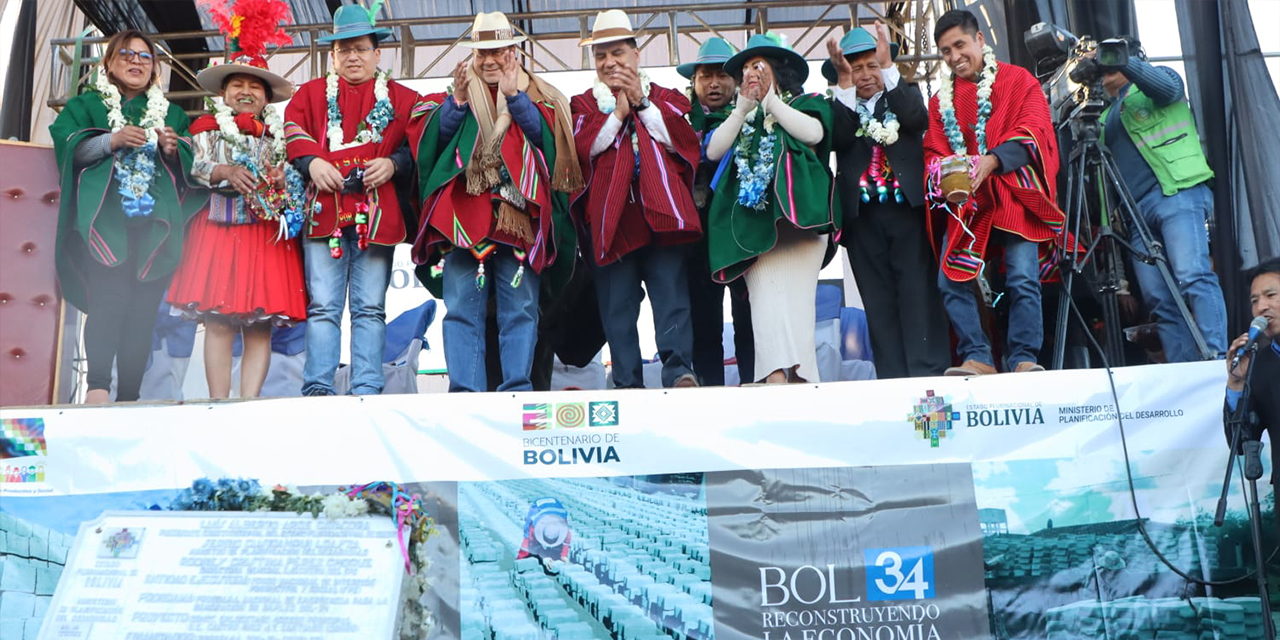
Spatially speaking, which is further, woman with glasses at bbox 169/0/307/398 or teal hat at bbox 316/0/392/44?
teal hat at bbox 316/0/392/44

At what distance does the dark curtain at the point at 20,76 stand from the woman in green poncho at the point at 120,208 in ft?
7.56

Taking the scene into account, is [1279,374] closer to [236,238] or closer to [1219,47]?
[1219,47]

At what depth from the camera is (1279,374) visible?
4.00 meters

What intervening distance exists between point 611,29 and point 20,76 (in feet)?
12.4

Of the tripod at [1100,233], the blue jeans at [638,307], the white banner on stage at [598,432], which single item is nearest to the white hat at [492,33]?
the blue jeans at [638,307]

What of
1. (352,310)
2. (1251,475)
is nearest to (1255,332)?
(1251,475)

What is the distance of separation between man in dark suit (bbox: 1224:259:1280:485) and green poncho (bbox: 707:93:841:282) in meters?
1.37

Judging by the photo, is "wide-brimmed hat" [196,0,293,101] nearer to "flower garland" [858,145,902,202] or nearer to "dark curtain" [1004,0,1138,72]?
"flower garland" [858,145,902,202]

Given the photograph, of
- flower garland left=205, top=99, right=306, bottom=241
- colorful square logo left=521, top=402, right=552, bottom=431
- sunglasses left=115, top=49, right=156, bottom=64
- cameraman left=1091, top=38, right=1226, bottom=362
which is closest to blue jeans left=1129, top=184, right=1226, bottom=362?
cameraman left=1091, top=38, right=1226, bottom=362

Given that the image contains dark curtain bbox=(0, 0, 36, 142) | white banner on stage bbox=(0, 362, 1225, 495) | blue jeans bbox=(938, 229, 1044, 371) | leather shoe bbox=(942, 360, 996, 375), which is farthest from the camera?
dark curtain bbox=(0, 0, 36, 142)

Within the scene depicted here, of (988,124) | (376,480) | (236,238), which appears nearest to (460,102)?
(236,238)

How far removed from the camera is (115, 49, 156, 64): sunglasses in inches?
189

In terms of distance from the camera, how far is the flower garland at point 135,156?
184 inches

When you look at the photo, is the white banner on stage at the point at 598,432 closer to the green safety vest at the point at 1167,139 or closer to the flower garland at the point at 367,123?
the green safety vest at the point at 1167,139
